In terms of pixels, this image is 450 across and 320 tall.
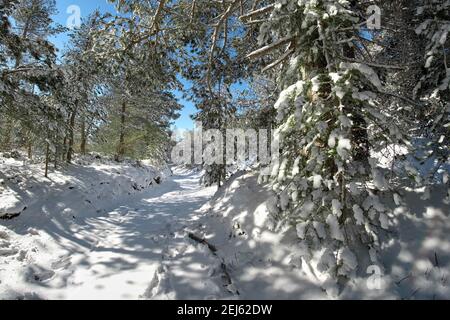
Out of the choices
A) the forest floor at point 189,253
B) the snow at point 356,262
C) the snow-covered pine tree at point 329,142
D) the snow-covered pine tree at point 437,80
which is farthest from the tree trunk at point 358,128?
the forest floor at point 189,253

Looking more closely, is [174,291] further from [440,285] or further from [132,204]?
[132,204]

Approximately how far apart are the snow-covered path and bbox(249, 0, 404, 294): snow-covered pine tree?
65.0 inches

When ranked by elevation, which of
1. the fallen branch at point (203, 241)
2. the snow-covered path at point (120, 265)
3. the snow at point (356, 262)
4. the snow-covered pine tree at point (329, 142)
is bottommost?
the snow-covered path at point (120, 265)

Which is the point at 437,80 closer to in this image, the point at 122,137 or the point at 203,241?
the point at 203,241

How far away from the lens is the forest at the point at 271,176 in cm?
334

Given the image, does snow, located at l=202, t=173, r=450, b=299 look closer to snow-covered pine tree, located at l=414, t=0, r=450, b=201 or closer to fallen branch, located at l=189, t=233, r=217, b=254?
fallen branch, located at l=189, t=233, r=217, b=254

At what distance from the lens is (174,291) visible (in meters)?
3.98

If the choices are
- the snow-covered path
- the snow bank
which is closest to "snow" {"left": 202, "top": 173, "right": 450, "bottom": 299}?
the snow bank

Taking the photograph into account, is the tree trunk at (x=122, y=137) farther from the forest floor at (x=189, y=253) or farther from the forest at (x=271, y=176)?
the forest floor at (x=189, y=253)

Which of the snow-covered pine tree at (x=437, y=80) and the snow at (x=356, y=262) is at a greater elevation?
the snow-covered pine tree at (x=437, y=80)

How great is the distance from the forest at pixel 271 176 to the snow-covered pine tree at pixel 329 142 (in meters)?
0.02

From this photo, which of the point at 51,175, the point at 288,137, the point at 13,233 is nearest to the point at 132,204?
the point at 51,175

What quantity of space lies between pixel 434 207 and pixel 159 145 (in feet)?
67.1
